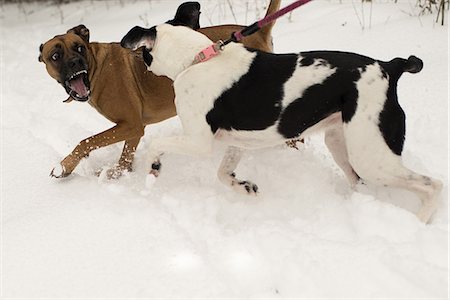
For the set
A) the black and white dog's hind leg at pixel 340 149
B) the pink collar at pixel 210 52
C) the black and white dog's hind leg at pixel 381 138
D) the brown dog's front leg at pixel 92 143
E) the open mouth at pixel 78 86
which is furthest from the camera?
the brown dog's front leg at pixel 92 143

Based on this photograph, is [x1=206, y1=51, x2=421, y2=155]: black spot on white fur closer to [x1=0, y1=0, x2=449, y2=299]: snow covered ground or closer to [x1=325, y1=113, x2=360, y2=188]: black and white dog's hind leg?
[x1=325, y1=113, x2=360, y2=188]: black and white dog's hind leg

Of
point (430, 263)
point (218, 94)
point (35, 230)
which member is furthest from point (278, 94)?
point (35, 230)

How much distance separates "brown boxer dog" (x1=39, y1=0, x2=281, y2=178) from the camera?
3.64 meters

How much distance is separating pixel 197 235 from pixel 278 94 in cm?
92

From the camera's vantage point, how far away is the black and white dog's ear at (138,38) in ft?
10.1

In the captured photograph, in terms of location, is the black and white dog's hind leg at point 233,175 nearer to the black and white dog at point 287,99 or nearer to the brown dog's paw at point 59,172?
the black and white dog at point 287,99

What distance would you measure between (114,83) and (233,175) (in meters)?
1.07

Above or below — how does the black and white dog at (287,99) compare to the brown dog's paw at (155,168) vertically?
above

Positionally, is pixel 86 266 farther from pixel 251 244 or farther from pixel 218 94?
pixel 218 94

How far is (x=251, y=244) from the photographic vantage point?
2963 mm

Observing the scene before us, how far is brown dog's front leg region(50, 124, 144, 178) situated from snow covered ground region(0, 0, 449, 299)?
0.09 metres

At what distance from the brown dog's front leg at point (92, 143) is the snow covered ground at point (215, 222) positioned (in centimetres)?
9

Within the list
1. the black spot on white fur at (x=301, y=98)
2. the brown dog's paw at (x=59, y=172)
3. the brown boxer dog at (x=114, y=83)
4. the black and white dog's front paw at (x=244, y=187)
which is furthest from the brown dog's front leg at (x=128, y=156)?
the black spot on white fur at (x=301, y=98)

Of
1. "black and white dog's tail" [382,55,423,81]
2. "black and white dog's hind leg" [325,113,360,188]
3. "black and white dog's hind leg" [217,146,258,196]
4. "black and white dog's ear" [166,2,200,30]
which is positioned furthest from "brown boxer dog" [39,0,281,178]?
"black and white dog's tail" [382,55,423,81]
